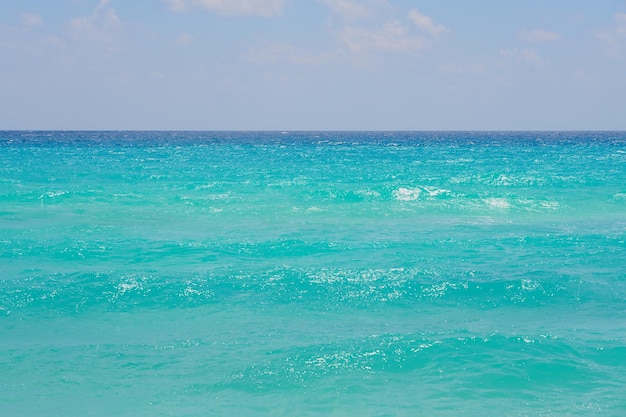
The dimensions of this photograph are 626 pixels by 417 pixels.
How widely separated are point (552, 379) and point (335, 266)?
809cm

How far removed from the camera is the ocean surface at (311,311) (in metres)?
9.59

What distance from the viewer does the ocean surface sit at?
378 inches

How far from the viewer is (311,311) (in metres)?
13.5

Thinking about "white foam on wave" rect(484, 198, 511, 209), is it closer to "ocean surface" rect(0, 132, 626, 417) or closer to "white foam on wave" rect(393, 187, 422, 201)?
"ocean surface" rect(0, 132, 626, 417)

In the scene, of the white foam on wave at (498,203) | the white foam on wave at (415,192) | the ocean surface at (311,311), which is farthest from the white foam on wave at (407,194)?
the white foam on wave at (498,203)

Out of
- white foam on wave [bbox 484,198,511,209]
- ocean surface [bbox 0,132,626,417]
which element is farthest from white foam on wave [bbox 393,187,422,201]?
white foam on wave [bbox 484,198,511,209]

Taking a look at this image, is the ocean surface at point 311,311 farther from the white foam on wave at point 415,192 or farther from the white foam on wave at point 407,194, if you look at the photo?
the white foam on wave at point 415,192

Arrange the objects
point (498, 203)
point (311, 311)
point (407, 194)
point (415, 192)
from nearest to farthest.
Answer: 1. point (311, 311)
2. point (498, 203)
3. point (407, 194)
4. point (415, 192)

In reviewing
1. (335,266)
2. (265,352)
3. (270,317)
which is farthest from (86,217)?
(265,352)

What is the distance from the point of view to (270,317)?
13.1 m

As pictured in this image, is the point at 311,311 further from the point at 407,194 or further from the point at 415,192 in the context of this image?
the point at 415,192

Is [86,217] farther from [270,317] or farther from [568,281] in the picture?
[568,281]

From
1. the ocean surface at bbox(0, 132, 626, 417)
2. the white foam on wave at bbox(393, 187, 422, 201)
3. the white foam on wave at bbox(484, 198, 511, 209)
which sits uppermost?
the white foam on wave at bbox(393, 187, 422, 201)

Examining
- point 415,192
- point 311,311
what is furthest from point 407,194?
point 311,311
